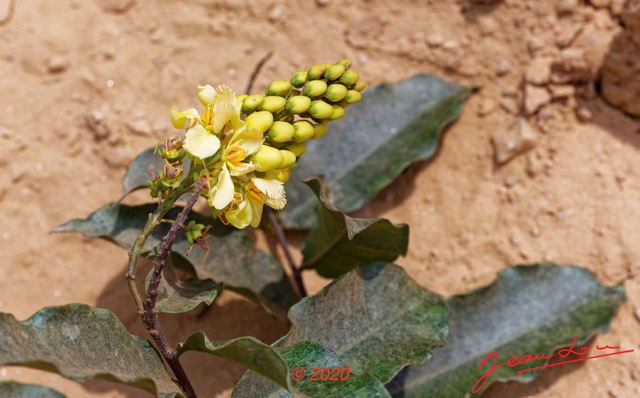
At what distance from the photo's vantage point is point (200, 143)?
151cm

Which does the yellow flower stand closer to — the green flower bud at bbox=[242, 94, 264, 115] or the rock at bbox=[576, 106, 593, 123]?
the green flower bud at bbox=[242, 94, 264, 115]

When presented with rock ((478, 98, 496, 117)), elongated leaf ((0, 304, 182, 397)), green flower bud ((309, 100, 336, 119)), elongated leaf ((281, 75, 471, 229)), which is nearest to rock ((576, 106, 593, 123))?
rock ((478, 98, 496, 117))

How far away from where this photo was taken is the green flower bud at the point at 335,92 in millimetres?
1677

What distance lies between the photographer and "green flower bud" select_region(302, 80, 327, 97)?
5.45 ft

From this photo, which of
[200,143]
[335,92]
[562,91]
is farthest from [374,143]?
[200,143]

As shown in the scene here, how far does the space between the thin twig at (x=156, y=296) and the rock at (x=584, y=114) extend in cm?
153

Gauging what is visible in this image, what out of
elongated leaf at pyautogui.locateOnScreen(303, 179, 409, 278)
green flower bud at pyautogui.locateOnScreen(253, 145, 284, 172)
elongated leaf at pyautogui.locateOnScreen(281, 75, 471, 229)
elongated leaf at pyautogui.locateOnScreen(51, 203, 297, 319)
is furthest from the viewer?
elongated leaf at pyautogui.locateOnScreen(281, 75, 471, 229)

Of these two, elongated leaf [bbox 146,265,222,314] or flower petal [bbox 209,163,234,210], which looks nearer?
flower petal [bbox 209,163,234,210]

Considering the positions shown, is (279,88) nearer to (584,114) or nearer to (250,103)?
(250,103)

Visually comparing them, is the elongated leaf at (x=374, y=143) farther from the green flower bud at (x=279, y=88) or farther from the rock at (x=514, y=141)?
the green flower bud at (x=279, y=88)

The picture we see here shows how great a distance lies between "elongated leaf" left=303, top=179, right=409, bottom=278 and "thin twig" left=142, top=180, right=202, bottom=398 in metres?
0.42

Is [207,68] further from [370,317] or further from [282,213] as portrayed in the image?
[370,317]

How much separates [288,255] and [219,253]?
257 millimetres

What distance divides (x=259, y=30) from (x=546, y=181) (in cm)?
117
